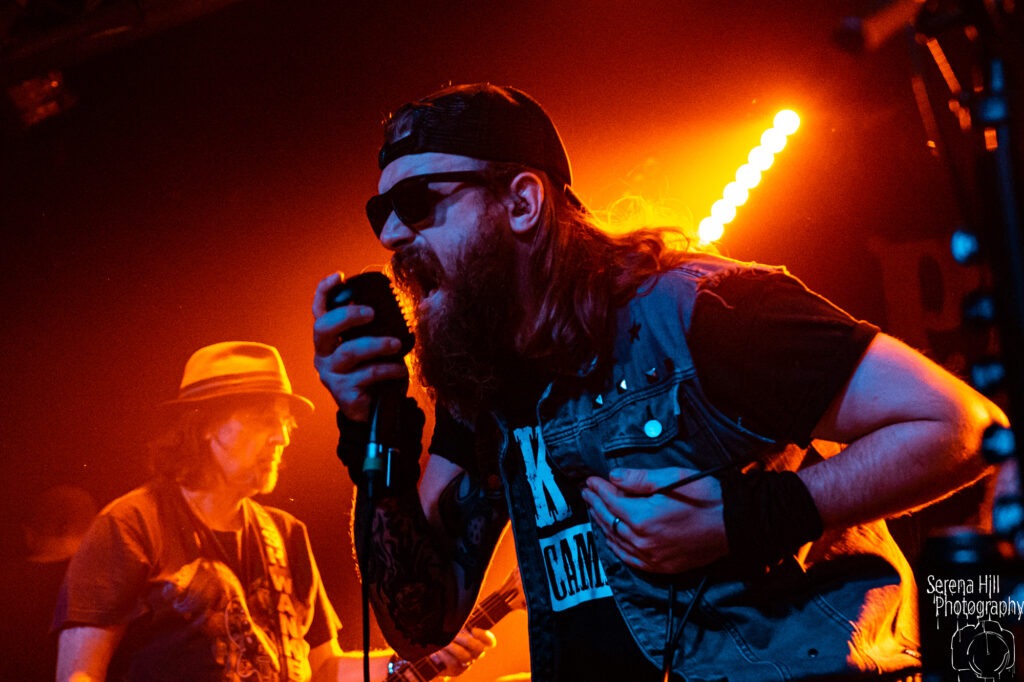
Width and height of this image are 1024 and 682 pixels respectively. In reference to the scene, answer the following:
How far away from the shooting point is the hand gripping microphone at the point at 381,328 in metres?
1.94

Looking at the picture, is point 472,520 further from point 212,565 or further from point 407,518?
point 212,565

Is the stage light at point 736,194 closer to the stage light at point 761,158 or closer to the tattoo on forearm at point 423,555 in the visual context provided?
the stage light at point 761,158

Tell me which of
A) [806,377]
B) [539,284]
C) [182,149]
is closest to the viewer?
[806,377]

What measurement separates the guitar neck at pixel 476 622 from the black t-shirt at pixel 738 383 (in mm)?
2645

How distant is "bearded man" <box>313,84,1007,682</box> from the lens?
180cm

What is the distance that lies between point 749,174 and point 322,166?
2.91 metres

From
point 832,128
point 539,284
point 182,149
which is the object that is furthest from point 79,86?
point 832,128

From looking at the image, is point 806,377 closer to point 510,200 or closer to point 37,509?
point 510,200

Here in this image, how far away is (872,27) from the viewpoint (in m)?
1.11

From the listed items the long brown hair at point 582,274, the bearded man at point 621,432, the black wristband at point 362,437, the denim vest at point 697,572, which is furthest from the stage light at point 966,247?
the black wristband at point 362,437

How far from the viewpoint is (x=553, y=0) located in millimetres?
5027

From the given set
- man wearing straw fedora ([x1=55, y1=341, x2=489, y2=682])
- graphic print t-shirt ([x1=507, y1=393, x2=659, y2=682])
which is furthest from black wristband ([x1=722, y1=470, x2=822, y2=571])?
man wearing straw fedora ([x1=55, y1=341, x2=489, y2=682])

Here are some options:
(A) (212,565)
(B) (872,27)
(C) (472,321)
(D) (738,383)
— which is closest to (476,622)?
(A) (212,565)

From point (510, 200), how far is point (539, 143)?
0.25 metres
